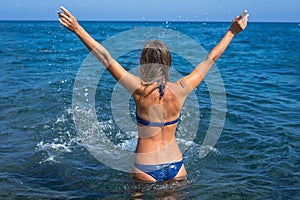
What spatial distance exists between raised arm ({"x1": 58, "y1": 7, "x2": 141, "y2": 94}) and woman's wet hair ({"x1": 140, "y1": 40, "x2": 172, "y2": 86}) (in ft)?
0.43

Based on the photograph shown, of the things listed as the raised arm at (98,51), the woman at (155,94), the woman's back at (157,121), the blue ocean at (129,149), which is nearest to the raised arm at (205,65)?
the woman at (155,94)

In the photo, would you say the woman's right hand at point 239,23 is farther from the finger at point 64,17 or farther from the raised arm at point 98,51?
the finger at point 64,17

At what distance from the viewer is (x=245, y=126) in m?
8.88

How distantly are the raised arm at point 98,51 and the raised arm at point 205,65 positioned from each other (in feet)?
1.90

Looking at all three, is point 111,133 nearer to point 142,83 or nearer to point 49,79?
point 142,83

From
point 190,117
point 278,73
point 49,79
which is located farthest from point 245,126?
point 278,73

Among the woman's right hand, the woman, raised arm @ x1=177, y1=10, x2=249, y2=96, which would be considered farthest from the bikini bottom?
the woman's right hand

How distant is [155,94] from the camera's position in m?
4.27

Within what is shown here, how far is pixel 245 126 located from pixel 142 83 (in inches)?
207

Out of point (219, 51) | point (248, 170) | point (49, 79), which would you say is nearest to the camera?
point (219, 51)

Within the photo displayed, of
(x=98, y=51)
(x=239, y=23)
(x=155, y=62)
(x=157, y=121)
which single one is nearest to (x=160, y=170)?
(x=157, y=121)

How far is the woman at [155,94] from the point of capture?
4016 mm

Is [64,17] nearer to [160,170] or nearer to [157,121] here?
[157,121]

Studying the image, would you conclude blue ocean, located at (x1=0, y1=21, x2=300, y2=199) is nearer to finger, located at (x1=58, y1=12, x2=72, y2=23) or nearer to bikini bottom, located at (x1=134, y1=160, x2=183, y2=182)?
bikini bottom, located at (x1=134, y1=160, x2=183, y2=182)
